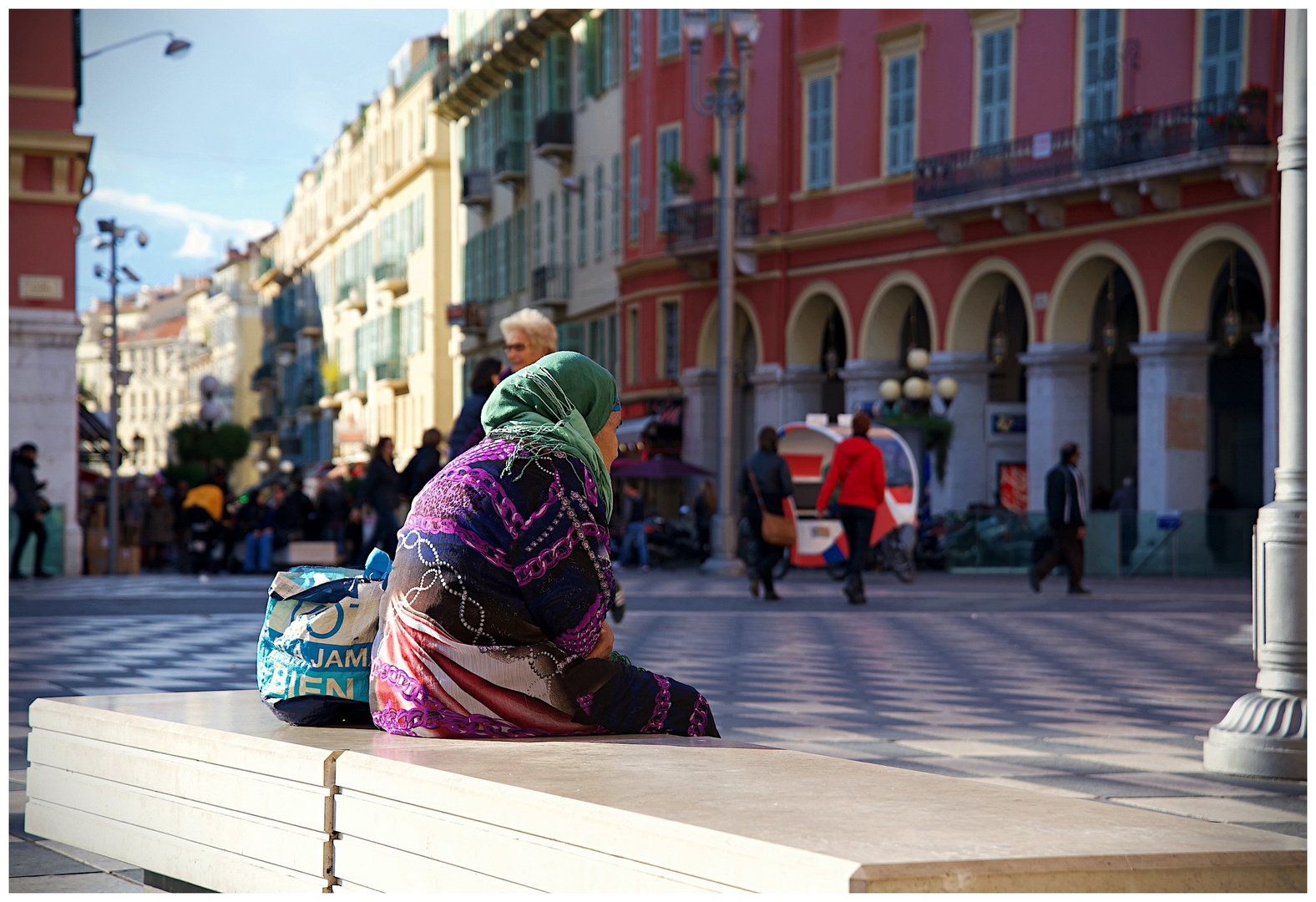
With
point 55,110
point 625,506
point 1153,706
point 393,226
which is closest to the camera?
point 1153,706

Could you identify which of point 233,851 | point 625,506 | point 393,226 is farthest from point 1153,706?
point 393,226

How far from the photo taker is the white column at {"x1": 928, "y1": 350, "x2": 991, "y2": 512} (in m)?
33.6

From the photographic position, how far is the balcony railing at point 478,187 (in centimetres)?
5756

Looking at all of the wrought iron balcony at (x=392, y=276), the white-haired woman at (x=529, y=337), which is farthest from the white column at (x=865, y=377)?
the wrought iron balcony at (x=392, y=276)

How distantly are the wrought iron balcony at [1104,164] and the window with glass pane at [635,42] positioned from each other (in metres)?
11.5

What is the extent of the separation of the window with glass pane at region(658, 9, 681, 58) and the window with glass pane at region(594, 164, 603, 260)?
5.22 meters

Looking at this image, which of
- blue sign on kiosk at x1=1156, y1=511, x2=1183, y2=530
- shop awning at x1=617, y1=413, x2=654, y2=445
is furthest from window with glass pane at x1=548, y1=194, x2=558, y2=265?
blue sign on kiosk at x1=1156, y1=511, x2=1183, y2=530

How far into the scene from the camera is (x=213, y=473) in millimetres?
29328

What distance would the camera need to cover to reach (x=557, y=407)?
181 inches

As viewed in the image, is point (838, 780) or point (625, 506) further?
point (625, 506)

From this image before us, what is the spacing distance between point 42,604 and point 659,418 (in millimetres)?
23109

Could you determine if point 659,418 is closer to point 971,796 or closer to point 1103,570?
point 1103,570

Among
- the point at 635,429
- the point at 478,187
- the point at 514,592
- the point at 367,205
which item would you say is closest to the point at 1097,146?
the point at 635,429

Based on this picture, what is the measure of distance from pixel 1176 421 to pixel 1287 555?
73.7 feet
